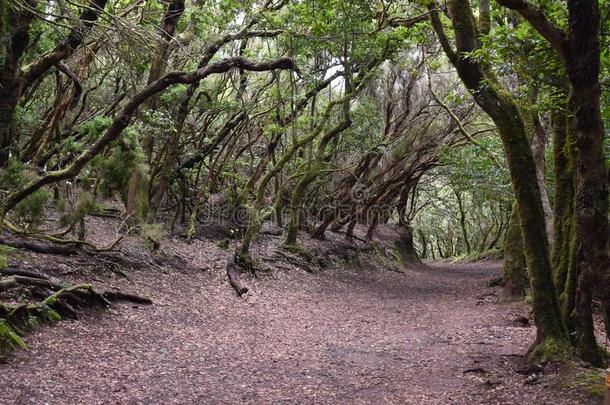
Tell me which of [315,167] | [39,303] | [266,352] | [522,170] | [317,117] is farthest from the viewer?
[317,117]

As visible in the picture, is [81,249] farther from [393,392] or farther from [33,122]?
[393,392]

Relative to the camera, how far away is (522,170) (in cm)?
595

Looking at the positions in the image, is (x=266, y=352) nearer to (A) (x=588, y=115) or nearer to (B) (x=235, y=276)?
(B) (x=235, y=276)

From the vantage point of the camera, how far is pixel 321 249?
1694cm

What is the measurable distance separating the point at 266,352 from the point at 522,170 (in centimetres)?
444

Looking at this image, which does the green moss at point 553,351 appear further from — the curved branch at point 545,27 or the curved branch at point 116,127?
the curved branch at point 116,127

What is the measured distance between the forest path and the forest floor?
0.9 inches

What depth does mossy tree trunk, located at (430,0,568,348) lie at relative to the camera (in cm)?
569

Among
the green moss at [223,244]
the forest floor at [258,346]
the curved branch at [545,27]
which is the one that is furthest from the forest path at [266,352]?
the curved branch at [545,27]

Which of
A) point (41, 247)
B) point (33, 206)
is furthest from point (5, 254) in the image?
point (41, 247)

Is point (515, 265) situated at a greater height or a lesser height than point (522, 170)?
lesser

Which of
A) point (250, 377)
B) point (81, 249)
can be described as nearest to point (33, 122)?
point (81, 249)

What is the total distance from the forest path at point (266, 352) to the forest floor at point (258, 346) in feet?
0.08

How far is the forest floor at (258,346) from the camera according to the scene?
5152 mm
